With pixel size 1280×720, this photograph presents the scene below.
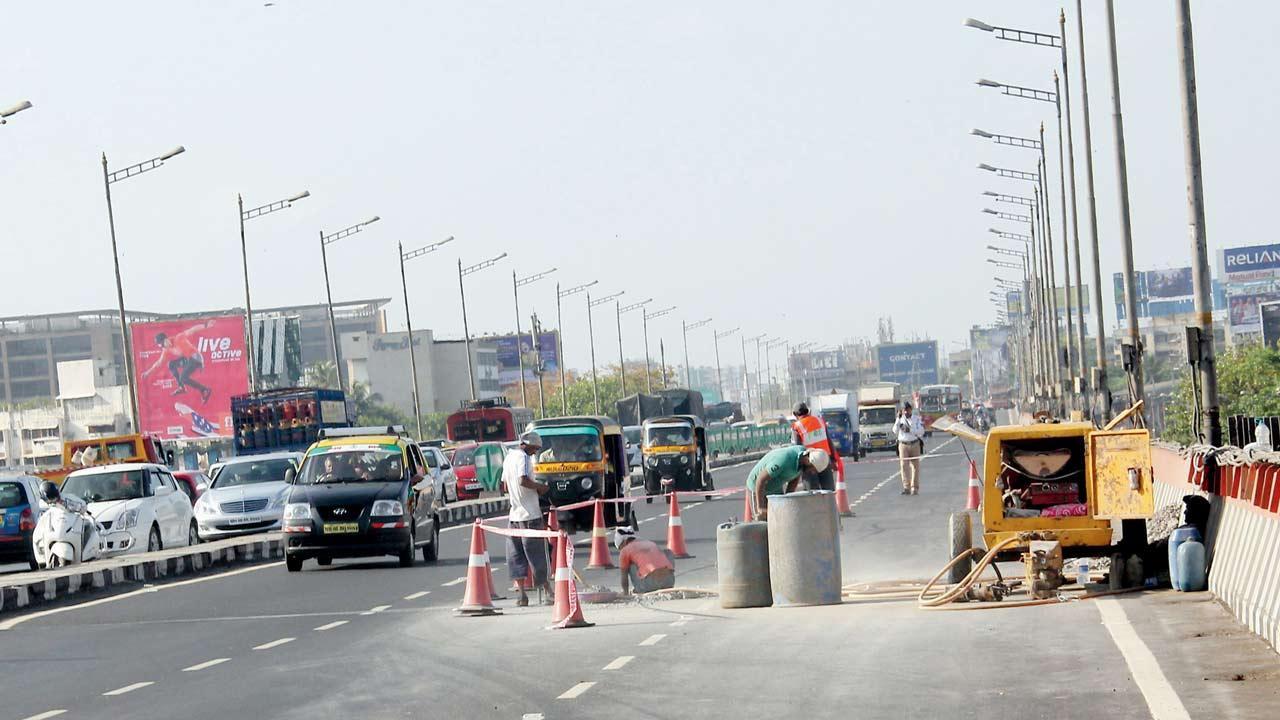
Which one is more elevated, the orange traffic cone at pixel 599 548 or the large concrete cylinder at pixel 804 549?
the large concrete cylinder at pixel 804 549

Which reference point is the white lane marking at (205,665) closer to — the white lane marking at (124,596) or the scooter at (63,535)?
the white lane marking at (124,596)

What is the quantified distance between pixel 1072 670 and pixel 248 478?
2761 cm

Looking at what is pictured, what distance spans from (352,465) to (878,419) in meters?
57.7

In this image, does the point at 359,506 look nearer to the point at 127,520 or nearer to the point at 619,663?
the point at 127,520

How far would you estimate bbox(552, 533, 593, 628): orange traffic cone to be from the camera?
16.4 metres

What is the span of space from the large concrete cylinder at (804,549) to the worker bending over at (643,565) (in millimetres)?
2077

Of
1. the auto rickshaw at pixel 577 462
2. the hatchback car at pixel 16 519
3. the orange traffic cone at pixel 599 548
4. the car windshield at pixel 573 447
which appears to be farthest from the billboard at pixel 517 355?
the orange traffic cone at pixel 599 548

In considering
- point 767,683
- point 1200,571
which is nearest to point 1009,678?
point 767,683

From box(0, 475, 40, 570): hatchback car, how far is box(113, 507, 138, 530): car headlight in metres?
1.67

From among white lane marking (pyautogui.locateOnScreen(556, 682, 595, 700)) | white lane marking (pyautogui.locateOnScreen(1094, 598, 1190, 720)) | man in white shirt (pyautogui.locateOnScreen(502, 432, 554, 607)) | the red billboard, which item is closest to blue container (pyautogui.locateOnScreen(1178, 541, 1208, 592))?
white lane marking (pyautogui.locateOnScreen(1094, 598, 1190, 720))

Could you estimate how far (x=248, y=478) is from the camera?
3741 cm

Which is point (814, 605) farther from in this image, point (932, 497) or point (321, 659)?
point (932, 497)

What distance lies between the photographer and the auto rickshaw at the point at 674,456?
48281mm

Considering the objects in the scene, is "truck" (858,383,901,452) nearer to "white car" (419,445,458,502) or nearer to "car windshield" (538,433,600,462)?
"white car" (419,445,458,502)
